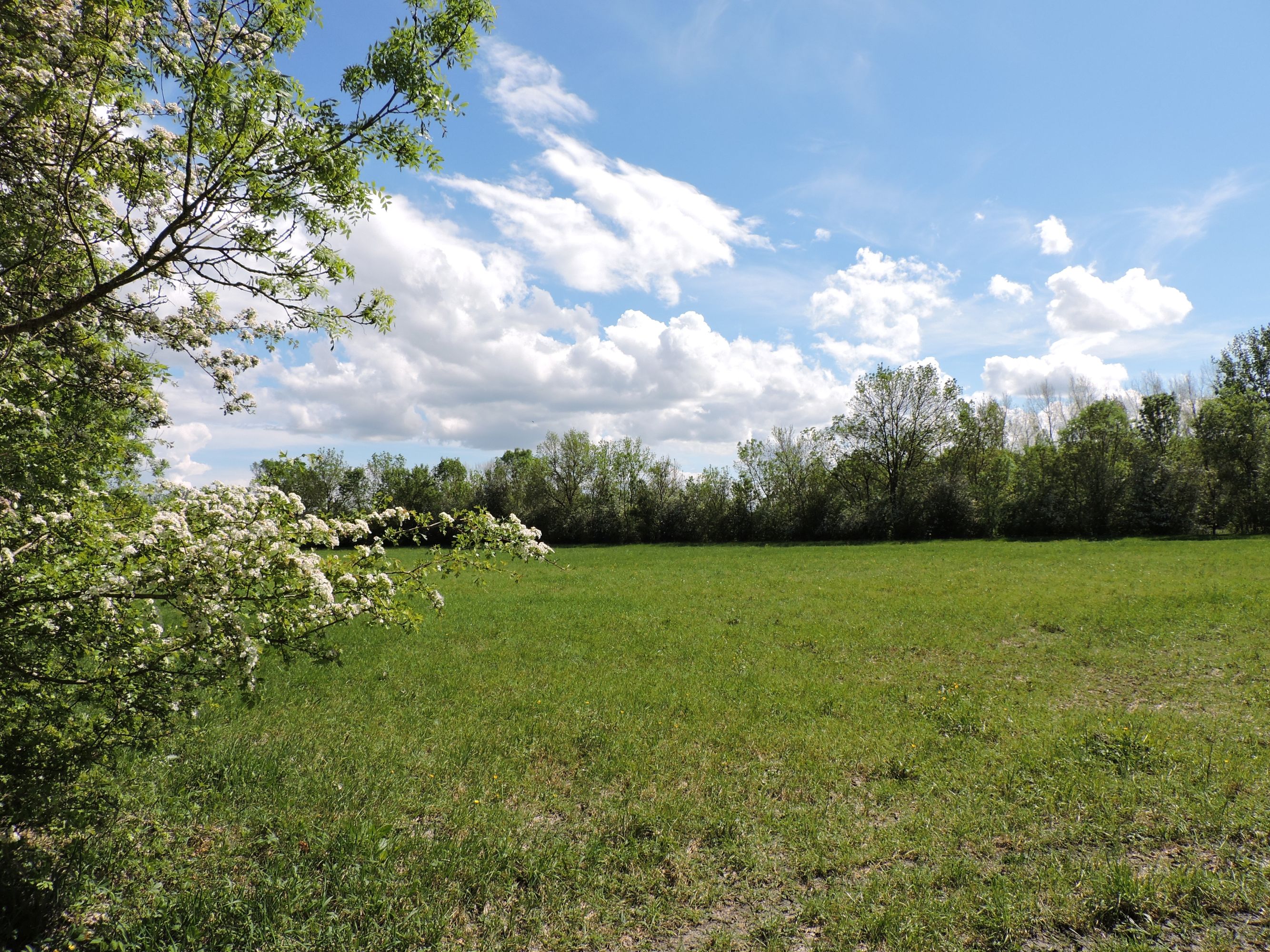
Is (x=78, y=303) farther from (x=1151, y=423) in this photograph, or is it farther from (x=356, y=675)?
(x=1151, y=423)

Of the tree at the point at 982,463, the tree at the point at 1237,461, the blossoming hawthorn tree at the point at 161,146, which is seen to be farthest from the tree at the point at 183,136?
the tree at the point at 1237,461

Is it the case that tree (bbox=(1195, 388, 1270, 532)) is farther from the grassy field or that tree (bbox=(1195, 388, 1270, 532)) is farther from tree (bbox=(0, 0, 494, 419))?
tree (bbox=(0, 0, 494, 419))

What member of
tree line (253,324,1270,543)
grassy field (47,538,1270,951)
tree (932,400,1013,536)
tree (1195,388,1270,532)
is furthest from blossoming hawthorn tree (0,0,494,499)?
tree (1195,388,1270,532)

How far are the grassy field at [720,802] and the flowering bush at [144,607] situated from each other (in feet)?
4.31

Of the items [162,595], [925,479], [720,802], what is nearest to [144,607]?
[162,595]

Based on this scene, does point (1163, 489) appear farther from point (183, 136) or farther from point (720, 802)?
point (183, 136)

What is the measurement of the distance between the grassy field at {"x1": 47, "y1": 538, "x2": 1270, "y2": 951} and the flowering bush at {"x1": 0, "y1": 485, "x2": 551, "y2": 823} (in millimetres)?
1315

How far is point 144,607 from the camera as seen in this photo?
433cm

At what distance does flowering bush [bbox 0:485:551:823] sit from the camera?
399 cm

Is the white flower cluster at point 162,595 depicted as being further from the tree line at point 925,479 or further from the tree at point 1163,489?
the tree at point 1163,489

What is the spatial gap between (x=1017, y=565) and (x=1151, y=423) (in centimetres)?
4211

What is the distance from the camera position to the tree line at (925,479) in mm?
39719

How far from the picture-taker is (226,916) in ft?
14.6

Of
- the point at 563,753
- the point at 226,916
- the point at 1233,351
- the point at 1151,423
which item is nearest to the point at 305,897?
the point at 226,916
